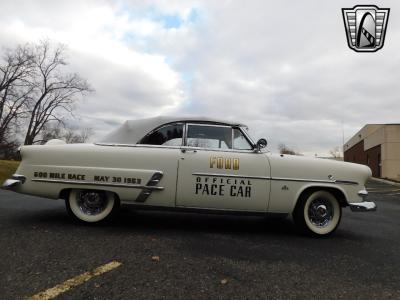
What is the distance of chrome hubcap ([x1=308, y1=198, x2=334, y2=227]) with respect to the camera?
566 centimetres

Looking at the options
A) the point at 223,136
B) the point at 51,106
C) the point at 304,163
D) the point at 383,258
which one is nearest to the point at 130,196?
the point at 223,136

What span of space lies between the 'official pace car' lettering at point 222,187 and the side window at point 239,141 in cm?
55

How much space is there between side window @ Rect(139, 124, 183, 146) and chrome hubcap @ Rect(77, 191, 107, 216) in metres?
1.01

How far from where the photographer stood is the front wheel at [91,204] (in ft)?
18.2

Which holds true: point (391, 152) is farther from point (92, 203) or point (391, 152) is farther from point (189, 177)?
point (92, 203)

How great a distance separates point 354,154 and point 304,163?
56.4 meters

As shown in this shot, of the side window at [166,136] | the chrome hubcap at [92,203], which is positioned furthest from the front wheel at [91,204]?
the side window at [166,136]

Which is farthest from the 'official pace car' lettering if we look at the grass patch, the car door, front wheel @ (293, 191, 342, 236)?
the grass patch

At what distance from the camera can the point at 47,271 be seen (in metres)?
3.49

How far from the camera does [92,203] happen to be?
559 cm

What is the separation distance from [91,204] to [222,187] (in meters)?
1.95

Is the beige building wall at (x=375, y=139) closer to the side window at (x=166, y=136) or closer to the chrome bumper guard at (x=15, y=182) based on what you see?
the side window at (x=166, y=136)

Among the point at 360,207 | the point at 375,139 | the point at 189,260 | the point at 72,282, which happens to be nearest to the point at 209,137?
the point at 189,260

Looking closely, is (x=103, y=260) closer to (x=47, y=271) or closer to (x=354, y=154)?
(x=47, y=271)
